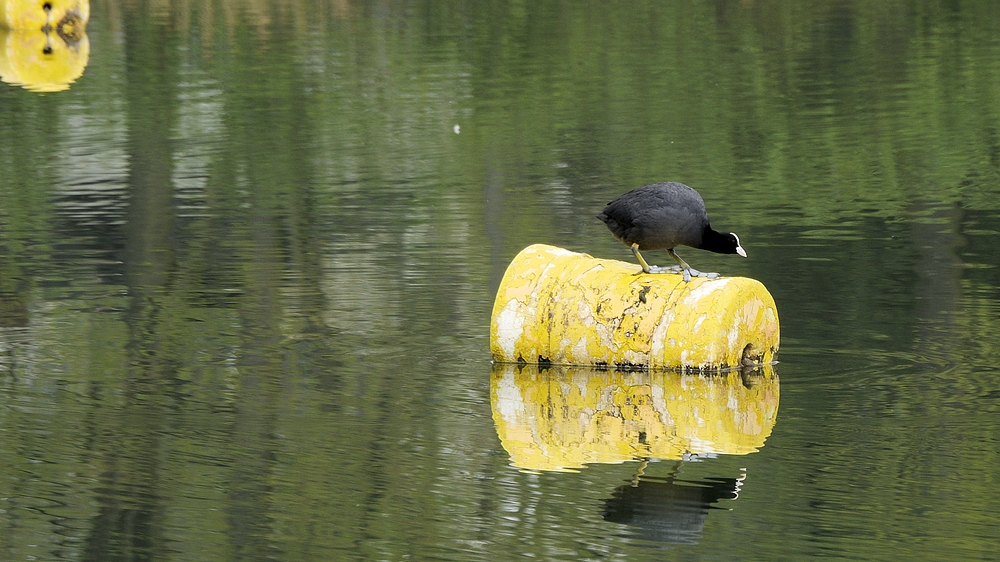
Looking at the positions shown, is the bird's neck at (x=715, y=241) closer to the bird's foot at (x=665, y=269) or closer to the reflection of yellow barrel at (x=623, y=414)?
the bird's foot at (x=665, y=269)

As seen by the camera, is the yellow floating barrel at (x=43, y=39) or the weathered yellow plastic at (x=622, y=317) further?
the yellow floating barrel at (x=43, y=39)

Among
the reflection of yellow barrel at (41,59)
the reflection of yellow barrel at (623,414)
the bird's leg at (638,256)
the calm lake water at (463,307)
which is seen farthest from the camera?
Result: the reflection of yellow barrel at (41,59)

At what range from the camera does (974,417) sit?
31.3 feet

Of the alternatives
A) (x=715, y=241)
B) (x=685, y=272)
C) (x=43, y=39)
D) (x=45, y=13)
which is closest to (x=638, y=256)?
(x=685, y=272)

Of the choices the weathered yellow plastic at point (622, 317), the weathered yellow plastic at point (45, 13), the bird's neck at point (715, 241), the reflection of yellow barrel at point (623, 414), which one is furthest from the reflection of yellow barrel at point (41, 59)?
the bird's neck at point (715, 241)

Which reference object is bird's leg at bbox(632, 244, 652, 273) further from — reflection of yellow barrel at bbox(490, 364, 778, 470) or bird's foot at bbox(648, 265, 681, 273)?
reflection of yellow barrel at bbox(490, 364, 778, 470)

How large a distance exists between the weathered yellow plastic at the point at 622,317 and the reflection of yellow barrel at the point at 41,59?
57.8 feet

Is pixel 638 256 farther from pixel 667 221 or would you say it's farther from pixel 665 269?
pixel 667 221

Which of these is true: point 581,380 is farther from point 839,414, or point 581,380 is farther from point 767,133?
point 767,133

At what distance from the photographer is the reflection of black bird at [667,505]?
780cm

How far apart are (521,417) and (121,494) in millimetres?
2417

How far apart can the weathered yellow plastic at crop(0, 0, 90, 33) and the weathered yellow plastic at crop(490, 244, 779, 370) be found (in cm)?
2529

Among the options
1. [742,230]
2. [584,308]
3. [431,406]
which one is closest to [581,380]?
[584,308]

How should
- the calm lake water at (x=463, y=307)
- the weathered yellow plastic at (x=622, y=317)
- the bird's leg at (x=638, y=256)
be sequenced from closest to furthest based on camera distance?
the calm lake water at (x=463, y=307) < the weathered yellow plastic at (x=622, y=317) < the bird's leg at (x=638, y=256)
